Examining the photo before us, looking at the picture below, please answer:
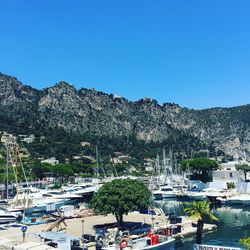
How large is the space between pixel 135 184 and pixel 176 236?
25.9 ft

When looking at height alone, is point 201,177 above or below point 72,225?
above

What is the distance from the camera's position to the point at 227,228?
→ 57938 millimetres

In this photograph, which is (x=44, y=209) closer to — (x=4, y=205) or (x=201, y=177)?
(x=4, y=205)

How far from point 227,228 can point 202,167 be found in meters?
65.5

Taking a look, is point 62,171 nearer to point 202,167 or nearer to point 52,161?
point 52,161

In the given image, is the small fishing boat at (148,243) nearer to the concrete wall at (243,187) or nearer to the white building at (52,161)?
the concrete wall at (243,187)

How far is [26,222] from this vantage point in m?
64.2

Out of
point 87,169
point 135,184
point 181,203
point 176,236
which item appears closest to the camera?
point 176,236

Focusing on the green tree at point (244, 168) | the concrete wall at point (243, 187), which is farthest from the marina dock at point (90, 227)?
the green tree at point (244, 168)

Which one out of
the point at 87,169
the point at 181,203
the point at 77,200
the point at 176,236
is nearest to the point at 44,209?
the point at 77,200

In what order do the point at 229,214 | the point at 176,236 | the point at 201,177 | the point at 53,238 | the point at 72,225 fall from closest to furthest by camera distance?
1. the point at 53,238
2. the point at 176,236
3. the point at 72,225
4. the point at 229,214
5. the point at 201,177

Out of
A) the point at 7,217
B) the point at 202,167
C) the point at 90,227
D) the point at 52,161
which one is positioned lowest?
the point at 90,227

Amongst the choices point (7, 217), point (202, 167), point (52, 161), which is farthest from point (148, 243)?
point (52, 161)

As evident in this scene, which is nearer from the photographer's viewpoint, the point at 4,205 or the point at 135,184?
the point at 135,184
